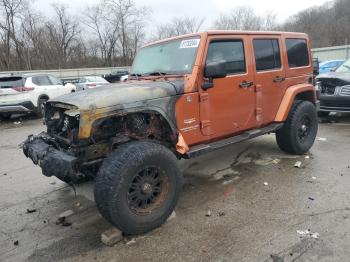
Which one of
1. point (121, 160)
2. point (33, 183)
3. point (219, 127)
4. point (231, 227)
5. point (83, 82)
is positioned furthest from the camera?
point (83, 82)

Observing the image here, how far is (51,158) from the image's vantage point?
366 centimetres

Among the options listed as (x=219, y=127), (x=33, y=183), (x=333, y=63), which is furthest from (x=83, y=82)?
(x=219, y=127)

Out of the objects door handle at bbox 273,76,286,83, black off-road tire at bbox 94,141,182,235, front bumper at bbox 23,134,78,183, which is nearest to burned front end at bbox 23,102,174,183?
front bumper at bbox 23,134,78,183

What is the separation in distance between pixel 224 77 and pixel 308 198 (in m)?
1.80

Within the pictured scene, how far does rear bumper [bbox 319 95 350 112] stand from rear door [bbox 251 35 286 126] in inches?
147

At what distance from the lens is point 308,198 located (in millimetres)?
4316

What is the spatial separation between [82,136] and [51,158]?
19.5 inches

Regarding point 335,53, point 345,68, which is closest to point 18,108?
point 345,68

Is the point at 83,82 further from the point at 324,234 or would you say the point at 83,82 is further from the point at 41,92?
the point at 324,234

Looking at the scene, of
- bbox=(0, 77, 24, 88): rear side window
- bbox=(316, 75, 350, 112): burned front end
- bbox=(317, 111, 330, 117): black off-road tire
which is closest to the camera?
bbox=(316, 75, 350, 112): burned front end

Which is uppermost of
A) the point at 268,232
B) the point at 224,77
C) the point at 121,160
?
the point at 224,77

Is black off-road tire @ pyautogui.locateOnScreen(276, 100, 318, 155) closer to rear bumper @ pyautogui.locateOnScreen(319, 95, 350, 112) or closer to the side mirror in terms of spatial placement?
the side mirror

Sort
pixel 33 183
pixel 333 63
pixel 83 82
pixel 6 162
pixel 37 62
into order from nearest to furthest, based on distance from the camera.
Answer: pixel 33 183
pixel 6 162
pixel 333 63
pixel 83 82
pixel 37 62

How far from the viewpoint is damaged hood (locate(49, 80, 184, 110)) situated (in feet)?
11.8
